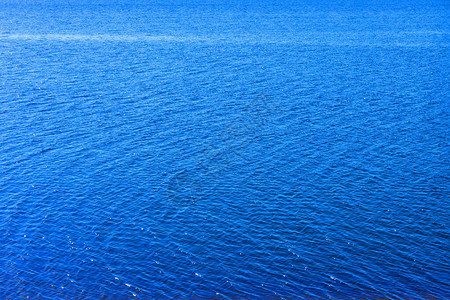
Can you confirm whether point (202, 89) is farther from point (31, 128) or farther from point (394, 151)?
point (394, 151)

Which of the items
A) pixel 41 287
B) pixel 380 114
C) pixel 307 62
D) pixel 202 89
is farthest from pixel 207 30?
pixel 41 287

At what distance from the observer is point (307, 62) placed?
4003 inches

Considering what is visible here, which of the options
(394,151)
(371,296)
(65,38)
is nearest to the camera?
(371,296)

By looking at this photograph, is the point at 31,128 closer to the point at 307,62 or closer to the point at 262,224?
the point at 262,224

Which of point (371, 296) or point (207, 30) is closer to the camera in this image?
point (371, 296)

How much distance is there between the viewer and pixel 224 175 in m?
55.3

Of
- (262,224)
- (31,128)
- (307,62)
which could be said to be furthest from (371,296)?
(307,62)

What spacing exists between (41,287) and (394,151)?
42.1 m

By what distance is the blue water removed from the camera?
39.9 meters

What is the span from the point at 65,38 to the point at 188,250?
328 ft

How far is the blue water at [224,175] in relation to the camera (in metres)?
39.9

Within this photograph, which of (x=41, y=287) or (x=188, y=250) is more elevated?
(x=188, y=250)

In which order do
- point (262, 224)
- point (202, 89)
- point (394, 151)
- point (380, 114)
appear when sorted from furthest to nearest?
1. point (202, 89)
2. point (380, 114)
3. point (394, 151)
4. point (262, 224)

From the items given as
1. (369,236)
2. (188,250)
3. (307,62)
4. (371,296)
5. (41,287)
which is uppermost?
(307,62)
